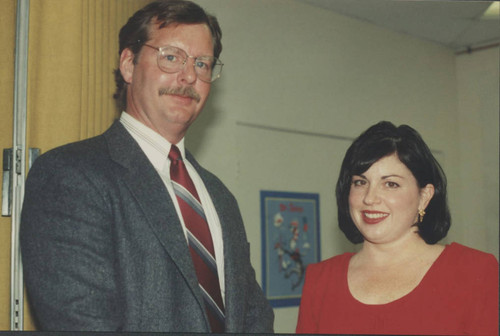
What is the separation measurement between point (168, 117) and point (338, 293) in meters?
0.56

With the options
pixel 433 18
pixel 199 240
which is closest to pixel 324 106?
pixel 433 18

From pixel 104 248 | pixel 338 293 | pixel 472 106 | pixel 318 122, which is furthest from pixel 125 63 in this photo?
pixel 472 106

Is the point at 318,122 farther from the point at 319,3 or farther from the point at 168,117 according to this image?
the point at 168,117

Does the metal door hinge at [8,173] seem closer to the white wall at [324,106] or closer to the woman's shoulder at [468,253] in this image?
the white wall at [324,106]

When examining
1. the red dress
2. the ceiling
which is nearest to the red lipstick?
the red dress

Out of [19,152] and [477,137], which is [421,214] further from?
[19,152]

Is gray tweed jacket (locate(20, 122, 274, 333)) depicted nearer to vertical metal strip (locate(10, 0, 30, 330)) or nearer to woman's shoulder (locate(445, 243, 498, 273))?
vertical metal strip (locate(10, 0, 30, 330))

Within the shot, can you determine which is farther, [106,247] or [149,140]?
[149,140]

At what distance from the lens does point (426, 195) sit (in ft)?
4.24

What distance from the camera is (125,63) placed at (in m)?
1.41

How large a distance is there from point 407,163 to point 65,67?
35.9 inches

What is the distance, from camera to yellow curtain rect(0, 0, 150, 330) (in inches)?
58.6

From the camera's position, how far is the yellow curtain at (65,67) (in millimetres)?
1487

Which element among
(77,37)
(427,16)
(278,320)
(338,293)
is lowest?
(278,320)
